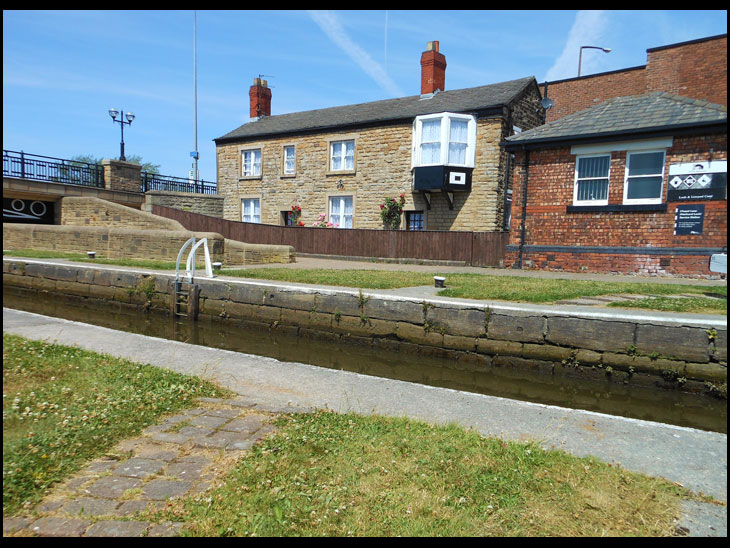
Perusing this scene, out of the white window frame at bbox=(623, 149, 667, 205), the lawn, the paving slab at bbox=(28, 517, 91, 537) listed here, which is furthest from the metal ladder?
the white window frame at bbox=(623, 149, 667, 205)

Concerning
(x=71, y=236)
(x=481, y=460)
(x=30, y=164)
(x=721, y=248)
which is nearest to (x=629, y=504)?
(x=481, y=460)

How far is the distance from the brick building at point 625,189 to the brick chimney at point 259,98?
64.5 ft

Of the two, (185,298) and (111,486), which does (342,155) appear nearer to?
(185,298)

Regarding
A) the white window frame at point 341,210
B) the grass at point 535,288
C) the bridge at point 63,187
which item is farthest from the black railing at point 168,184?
the grass at point 535,288

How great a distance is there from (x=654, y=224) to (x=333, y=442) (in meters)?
14.0

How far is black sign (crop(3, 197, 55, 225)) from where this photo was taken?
22875mm

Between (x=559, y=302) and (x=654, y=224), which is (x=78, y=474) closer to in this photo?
(x=559, y=302)

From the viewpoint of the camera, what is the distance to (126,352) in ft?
19.3

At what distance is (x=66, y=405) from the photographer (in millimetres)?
3752

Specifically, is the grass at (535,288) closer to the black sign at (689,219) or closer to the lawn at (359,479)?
the black sign at (689,219)

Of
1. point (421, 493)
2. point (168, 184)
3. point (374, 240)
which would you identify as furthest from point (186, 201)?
point (421, 493)

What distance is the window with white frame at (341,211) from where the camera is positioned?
82.1 ft

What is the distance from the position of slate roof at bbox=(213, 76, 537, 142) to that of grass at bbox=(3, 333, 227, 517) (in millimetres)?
19814

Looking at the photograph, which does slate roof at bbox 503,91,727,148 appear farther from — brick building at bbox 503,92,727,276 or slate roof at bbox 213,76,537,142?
slate roof at bbox 213,76,537,142
